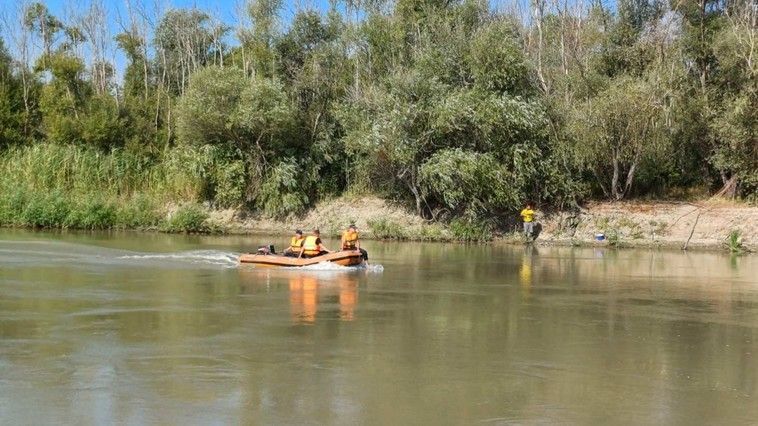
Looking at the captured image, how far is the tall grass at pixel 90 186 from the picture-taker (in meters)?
39.4

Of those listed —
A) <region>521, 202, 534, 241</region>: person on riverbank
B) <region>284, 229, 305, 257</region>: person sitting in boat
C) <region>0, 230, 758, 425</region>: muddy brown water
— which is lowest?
<region>0, 230, 758, 425</region>: muddy brown water

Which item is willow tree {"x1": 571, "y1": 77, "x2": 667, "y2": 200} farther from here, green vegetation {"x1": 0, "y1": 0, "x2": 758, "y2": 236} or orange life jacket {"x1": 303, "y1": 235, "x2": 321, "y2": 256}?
orange life jacket {"x1": 303, "y1": 235, "x2": 321, "y2": 256}

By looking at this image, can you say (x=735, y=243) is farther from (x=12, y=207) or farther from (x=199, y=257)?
(x=12, y=207)

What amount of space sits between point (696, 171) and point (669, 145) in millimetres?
3901

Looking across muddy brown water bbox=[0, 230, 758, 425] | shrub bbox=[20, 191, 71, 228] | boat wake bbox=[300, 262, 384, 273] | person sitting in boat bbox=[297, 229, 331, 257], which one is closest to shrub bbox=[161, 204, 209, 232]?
shrub bbox=[20, 191, 71, 228]

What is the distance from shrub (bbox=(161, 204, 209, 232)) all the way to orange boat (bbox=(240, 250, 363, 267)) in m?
14.9

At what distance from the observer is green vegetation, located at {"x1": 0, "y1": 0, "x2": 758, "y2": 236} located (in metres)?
36.8

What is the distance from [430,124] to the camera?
36.9 meters

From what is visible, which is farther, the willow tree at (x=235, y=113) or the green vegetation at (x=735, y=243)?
the willow tree at (x=235, y=113)

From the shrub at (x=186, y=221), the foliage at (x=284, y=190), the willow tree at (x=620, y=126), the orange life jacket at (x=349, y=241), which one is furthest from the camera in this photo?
the foliage at (x=284, y=190)

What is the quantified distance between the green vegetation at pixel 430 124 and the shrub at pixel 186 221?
0.07 meters

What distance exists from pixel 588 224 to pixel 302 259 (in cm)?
1737

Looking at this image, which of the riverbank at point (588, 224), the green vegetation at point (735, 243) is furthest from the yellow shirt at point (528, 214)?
the green vegetation at point (735, 243)

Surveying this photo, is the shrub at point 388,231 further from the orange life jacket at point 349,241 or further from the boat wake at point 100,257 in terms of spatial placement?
the orange life jacket at point 349,241
